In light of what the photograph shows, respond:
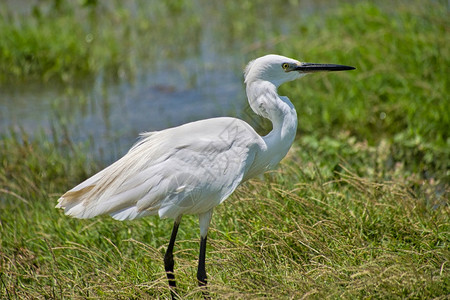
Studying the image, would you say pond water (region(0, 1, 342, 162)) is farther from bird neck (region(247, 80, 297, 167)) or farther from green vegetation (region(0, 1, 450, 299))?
bird neck (region(247, 80, 297, 167))

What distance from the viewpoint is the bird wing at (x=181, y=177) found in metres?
3.15

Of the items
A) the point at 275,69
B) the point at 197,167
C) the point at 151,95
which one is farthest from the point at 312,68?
the point at 151,95

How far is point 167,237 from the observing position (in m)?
4.09

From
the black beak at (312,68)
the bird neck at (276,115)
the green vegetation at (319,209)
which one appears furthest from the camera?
the black beak at (312,68)

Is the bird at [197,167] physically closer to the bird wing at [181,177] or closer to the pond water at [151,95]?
the bird wing at [181,177]

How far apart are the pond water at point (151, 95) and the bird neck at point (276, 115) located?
2.81 metres

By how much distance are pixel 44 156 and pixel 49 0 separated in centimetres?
499

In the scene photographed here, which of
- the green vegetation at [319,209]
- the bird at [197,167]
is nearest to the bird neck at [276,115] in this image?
the bird at [197,167]

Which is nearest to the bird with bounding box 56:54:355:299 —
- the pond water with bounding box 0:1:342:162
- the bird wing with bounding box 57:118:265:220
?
the bird wing with bounding box 57:118:265:220

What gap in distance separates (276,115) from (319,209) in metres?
0.77

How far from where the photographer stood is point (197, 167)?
3174 millimetres

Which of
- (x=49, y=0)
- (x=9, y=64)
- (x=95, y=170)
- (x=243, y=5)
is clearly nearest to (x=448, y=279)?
(x=95, y=170)

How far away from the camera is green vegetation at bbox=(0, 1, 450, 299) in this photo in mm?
3135

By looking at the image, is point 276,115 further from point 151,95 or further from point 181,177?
point 151,95
